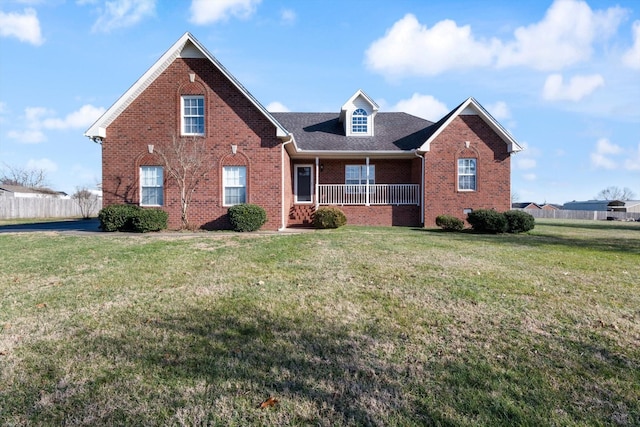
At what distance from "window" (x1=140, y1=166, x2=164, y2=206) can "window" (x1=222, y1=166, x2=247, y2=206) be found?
8.42 feet

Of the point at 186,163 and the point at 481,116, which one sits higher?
the point at 481,116

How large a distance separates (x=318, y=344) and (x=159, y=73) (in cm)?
1441

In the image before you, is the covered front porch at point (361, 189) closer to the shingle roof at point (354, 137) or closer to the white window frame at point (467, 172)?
the shingle roof at point (354, 137)

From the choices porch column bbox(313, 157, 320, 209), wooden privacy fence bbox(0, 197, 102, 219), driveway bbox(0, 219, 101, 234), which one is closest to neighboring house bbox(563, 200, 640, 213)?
porch column bbox(313, 157, 320, 209)

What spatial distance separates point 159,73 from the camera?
14930mm

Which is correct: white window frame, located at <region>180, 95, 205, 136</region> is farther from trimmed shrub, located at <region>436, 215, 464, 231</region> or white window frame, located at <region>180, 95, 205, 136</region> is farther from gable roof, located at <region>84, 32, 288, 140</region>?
trimmed shrub, located at <region>436, 215, 464, 231</region>

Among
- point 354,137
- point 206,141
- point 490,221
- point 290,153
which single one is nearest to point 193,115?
point 206,141

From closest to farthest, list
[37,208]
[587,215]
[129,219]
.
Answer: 1. [129,219]
2. [37,208]
3. [587,215]

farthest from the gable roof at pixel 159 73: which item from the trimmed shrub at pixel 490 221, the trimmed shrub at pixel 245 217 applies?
the trimmed shrub at pixel 490 221

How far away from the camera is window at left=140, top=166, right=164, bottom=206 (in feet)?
50.4

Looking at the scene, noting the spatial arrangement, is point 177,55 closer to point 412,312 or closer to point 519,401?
point 412,312

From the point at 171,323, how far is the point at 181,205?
457 inches

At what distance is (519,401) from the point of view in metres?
2.80

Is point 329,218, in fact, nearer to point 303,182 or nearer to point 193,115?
point 303,182
